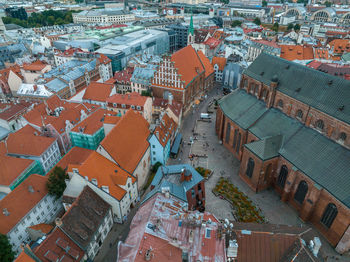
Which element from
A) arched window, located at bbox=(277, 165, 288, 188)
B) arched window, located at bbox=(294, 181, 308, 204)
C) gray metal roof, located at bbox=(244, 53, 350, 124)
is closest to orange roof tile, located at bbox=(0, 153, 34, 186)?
arched window, located at bbox=(277, 165, 288, 188)

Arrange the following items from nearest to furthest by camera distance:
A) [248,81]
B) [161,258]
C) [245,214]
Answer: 1. [161,258]
2. [245,214]
3. [248,81]

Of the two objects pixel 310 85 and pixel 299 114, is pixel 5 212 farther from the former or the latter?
pixel 310 85

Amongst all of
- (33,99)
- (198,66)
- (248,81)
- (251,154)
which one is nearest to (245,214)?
(251,154)

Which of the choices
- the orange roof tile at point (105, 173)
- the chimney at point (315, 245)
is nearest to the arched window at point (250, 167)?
the chimney at point (315, 245)

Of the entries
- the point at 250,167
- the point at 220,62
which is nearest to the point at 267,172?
the point at 250,167

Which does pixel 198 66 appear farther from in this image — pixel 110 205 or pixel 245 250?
pixel 245 250

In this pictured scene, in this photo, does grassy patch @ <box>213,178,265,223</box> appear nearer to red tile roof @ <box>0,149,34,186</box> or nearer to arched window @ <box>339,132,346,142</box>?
arched window @ <box>339,132,346,142</box>
